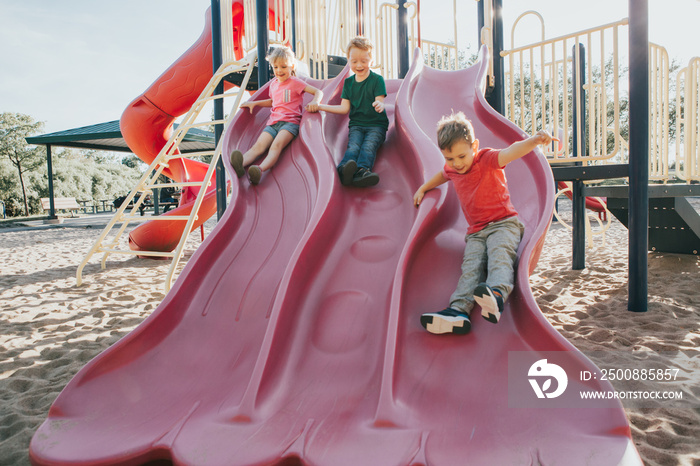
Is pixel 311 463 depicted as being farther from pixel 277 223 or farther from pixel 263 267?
pixel 277 223

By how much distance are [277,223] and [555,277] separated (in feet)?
12.3

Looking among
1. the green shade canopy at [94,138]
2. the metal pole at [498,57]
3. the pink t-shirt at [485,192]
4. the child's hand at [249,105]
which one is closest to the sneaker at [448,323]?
the pink t-shirt at [485,192]

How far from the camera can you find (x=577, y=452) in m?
1.48

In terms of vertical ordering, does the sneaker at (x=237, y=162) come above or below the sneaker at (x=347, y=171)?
above

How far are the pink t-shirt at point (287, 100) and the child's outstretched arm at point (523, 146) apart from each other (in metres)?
1.99

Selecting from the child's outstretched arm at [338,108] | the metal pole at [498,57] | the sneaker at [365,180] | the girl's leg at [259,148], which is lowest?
the sneaker at [365,180]

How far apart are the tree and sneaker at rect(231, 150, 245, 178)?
26611 mm

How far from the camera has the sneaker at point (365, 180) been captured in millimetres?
3012

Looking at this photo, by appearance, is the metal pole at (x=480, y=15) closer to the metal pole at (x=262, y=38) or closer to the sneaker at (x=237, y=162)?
the metal pole at (x=262, y=38)

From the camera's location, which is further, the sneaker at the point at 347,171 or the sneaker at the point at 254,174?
the sneaker at the point at 254,174

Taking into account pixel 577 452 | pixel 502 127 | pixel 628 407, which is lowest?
pixel 628 407

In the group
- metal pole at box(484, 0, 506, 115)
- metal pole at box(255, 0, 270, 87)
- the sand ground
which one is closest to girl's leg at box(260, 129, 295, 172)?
metal pole at box(255, 0, 270, 87)

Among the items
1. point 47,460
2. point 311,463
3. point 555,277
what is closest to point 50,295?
point 47,460

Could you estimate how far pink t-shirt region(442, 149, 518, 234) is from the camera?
2.37m
